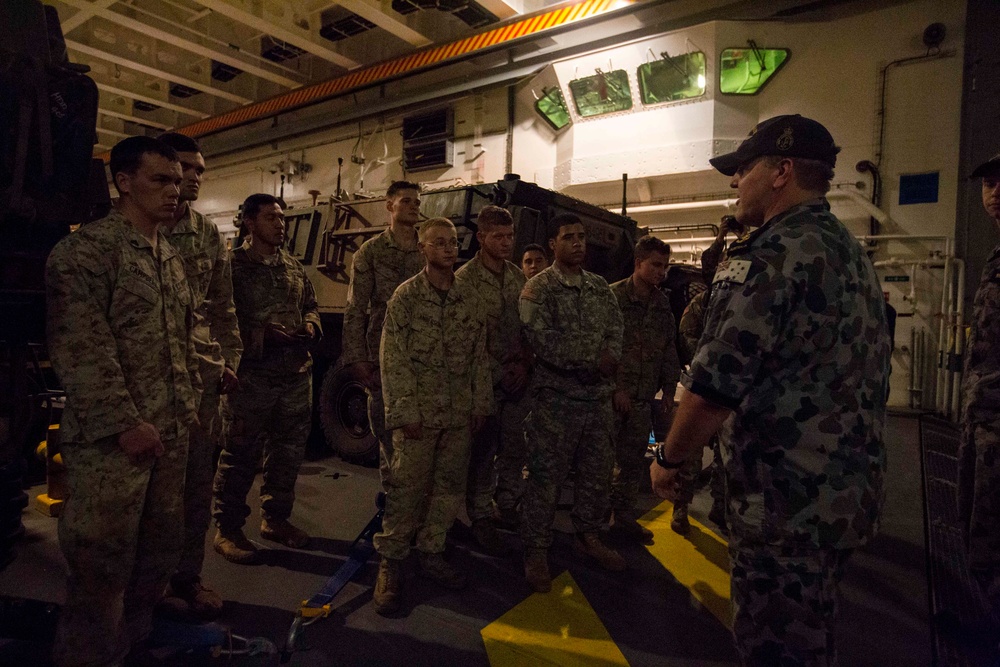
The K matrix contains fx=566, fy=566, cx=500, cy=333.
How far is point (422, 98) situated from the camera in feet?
36.8

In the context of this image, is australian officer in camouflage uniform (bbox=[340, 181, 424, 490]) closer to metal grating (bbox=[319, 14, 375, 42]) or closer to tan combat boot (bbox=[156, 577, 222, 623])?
tan combat boot (bbox=[156, 577, 222, 623])

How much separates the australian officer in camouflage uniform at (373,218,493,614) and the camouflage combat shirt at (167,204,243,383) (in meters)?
0.74

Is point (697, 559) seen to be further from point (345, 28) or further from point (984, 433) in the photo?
point (345, 28)

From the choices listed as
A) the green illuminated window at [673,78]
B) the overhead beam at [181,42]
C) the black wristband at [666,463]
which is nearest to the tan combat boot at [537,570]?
the black wristband at [666,463]

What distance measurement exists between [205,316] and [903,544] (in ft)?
13.7

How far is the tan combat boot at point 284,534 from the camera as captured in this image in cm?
323

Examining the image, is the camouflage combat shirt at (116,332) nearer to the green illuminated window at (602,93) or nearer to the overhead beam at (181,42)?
the green illuminated window at (602,93)

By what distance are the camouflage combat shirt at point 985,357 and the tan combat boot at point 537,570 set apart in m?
1.94

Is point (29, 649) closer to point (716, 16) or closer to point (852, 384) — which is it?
point (852, 384)

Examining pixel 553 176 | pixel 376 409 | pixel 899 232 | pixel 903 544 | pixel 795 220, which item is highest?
pixel 553 176

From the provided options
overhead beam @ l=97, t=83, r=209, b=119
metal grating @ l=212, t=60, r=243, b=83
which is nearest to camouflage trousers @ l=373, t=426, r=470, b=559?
overhead beam @ l=97, t=83, r=209, b=119

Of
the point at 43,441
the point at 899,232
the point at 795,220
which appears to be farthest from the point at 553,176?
the point at 795,220

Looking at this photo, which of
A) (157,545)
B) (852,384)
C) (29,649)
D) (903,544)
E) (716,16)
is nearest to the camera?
(852,384)

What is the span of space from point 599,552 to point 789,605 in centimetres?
179
